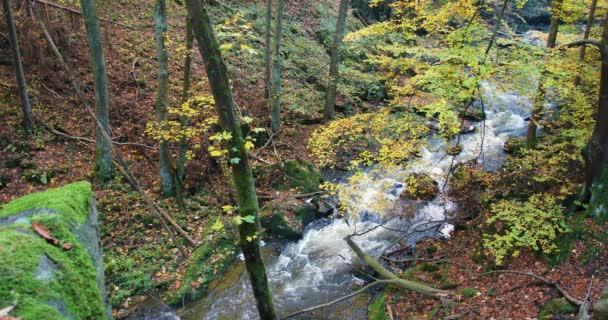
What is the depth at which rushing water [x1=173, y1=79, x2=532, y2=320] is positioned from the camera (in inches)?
326

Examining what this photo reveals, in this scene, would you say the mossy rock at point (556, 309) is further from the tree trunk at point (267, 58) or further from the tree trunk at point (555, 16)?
the tree trunk at point (267, 58)

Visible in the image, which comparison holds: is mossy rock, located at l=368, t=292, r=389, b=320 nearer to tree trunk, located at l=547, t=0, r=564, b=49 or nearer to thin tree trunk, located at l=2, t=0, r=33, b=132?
tree trunk, located at l=547, t=0, r=564, b=49

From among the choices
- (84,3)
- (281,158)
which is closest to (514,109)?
(281,158)

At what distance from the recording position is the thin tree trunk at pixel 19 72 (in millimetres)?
9547

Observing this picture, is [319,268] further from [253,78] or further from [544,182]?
[253,78]

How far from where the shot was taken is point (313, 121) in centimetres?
1603

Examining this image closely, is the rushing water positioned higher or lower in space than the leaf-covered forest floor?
lower

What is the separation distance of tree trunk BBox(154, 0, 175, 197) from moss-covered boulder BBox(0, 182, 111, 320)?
6050 millimetres

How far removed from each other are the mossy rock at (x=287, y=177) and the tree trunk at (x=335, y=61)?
4186 millimetres

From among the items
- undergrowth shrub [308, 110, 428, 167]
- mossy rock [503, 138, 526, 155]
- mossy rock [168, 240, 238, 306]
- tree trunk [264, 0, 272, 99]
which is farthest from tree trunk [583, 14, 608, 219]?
tree trunk [264, 0, 272, 99]

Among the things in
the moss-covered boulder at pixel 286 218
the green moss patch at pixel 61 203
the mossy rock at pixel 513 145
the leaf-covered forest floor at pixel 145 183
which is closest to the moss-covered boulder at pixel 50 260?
the green moss patch at pixel 61 203

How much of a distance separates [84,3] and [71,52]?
4.32 m

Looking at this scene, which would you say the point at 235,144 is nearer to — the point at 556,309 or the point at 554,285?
the point at 556,309

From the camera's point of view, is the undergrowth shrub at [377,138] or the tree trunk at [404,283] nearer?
the tree trunk at [404,283]
